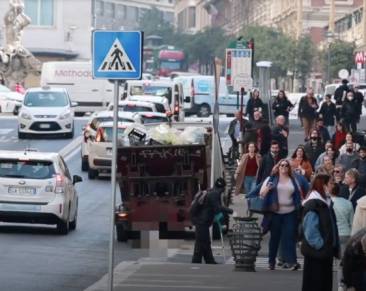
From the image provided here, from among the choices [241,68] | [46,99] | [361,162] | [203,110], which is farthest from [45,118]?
[361,162]

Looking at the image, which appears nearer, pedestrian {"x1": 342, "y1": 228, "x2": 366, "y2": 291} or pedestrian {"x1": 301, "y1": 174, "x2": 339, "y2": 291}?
pedestrian {"x1": 342, "y1": 228, "x2": 366, "y2": 291}

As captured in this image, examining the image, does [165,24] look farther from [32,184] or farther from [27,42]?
[32,184]

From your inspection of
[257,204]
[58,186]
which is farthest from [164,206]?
[257,204]

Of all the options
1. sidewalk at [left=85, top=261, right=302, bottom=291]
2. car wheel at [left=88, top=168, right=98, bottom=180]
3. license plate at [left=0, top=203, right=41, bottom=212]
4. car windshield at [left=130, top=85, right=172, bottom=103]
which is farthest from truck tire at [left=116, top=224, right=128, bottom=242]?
car windshield at [left=130, top=85, right=172, bottom=103]

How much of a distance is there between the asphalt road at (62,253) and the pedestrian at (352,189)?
340 centimetres

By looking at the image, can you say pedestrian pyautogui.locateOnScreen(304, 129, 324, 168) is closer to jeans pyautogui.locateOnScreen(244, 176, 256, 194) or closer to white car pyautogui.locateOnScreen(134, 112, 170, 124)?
jeans pyautogui.locateOnScreen(244, 176, 256, 194)

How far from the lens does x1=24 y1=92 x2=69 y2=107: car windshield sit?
166 feet

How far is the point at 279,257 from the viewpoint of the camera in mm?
22766

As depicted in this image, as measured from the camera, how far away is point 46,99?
51.0m

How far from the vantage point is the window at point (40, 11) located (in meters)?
118

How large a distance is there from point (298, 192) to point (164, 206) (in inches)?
177

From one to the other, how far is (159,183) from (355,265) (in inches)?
481

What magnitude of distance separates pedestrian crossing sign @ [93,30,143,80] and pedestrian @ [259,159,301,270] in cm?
511

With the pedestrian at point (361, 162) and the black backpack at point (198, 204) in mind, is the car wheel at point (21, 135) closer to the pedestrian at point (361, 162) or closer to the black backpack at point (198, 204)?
the pedestrian at point (361, 162)
